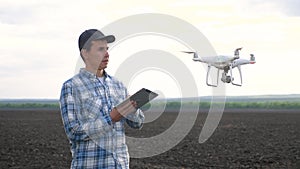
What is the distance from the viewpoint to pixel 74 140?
3.80 meters

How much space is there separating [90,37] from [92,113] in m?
0.57

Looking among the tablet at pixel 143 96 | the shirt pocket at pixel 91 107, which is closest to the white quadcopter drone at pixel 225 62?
the tablet at pixel 143 96

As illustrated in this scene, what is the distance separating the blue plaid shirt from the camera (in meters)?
3.74

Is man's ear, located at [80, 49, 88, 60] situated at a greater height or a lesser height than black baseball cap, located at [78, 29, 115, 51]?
lesser

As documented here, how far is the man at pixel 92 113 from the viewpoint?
3.74 meters

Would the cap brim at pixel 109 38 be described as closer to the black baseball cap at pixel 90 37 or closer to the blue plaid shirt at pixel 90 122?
the black baseball cap at pixel 90 37

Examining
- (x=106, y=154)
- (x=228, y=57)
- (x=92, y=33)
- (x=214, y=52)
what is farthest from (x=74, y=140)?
(x=228, y=57)

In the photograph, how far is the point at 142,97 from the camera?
11.5 feet

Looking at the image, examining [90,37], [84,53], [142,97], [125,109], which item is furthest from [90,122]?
[90,37]

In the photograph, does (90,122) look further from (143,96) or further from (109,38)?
(109,38)

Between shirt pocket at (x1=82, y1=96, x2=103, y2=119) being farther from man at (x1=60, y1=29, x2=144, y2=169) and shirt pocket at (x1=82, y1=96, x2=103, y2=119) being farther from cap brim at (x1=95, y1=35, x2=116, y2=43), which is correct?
cap brim at (x1=95, y1=35, x2=116, y2=43)

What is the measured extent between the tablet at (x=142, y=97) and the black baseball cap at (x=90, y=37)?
49cm

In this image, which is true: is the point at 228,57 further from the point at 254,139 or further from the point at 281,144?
the point at 254,139

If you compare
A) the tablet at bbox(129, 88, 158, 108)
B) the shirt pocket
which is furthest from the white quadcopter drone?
the shirt pocket
